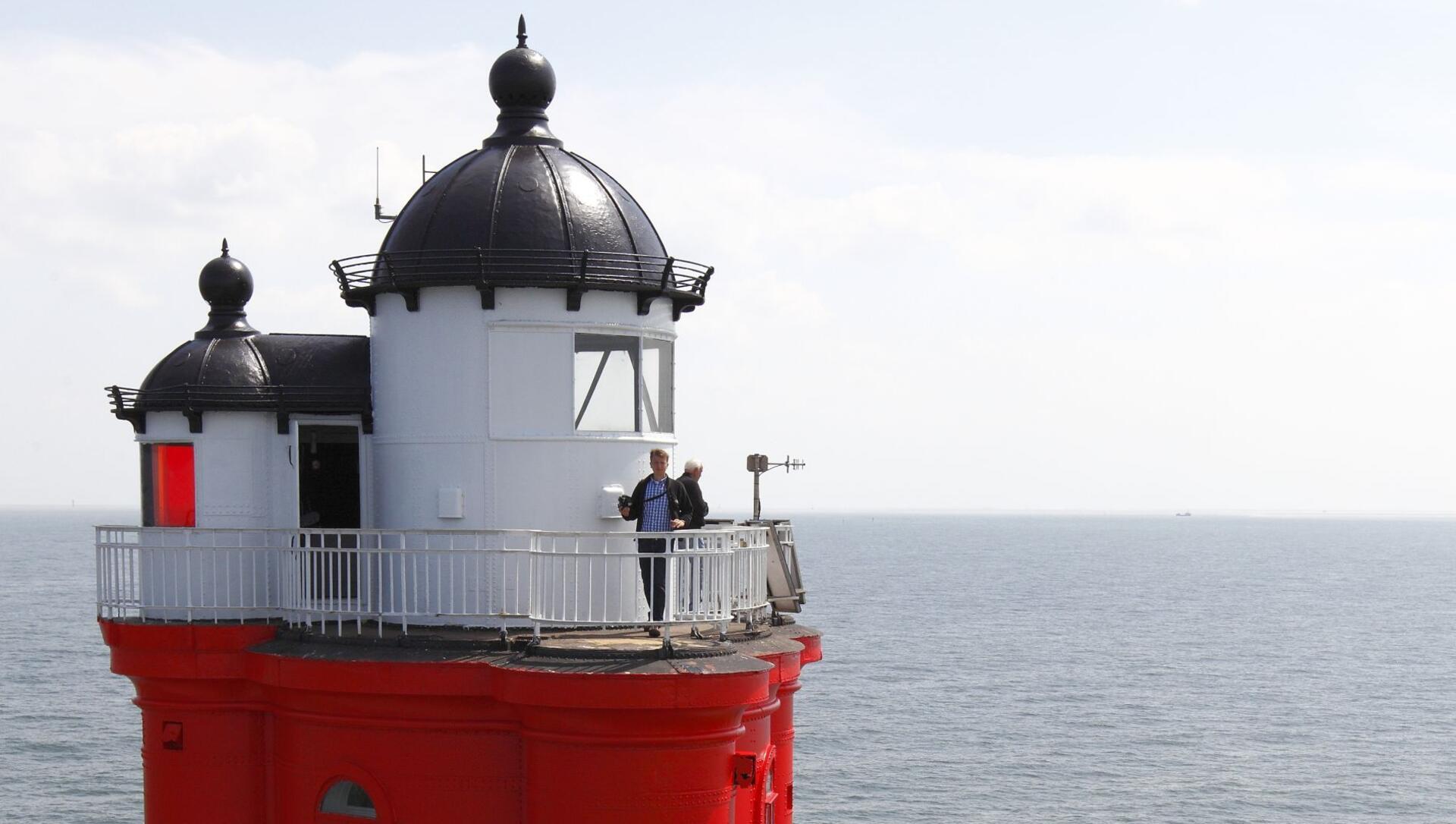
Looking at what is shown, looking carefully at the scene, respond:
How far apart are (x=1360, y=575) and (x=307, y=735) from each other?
163m

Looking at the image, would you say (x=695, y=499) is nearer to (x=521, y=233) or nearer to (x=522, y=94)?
(x=521, y=233)

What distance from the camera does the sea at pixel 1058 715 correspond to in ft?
142

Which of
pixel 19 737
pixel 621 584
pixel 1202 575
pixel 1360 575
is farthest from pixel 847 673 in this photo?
pixel 1360 575

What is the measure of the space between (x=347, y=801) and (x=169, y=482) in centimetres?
382

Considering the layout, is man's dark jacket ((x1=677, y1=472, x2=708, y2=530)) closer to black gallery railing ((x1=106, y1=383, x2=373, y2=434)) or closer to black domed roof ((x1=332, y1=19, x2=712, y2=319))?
black domed roof ((x1=332, y1=19, x2=712, y2=319))

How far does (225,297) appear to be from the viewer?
14.6m

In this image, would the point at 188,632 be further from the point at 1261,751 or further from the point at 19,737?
the point at 1261,751

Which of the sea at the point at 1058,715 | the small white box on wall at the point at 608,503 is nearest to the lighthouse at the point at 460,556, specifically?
the small white box on wall at the point at 608,503

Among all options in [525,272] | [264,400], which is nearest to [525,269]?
[525,272]

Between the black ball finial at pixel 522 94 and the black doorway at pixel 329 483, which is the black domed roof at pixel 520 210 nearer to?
the black ball finial at pixel 522 94

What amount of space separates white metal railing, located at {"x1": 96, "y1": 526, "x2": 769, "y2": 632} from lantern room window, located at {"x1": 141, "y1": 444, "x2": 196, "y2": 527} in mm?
442

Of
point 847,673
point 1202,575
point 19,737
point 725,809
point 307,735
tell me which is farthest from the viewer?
point 1202,575

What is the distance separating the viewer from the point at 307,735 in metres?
12.5

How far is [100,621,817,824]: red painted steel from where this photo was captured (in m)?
11.3
